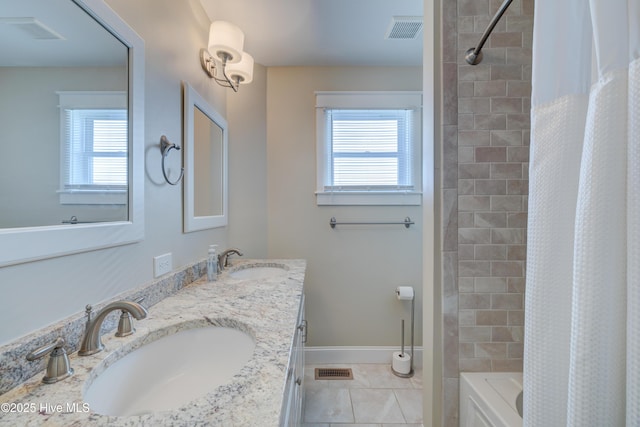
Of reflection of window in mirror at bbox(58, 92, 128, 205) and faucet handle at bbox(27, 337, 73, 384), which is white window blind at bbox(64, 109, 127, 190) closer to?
reflection of window in mirror at bbox(58, 92, 128, 205)

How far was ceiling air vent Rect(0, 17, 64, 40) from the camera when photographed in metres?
0.57

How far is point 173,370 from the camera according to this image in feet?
2.53

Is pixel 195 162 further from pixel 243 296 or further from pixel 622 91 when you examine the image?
pixel 622 91

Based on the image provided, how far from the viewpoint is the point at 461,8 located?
108 cm

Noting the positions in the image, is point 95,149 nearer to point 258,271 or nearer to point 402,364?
point 258,271

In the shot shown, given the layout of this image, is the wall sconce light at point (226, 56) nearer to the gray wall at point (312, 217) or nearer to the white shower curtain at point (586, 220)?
the gray wall at point (312, 217)

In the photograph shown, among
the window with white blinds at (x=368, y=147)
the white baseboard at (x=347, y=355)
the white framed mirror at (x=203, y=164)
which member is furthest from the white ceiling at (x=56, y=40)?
the white baseboard at (x=347, y=355)

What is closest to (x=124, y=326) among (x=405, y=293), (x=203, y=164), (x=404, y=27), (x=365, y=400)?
(x=203, y=164)

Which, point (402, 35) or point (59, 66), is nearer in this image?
point (59, 66)

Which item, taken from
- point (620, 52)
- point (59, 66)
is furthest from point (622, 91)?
point (59, 66)

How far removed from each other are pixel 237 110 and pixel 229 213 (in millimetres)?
851

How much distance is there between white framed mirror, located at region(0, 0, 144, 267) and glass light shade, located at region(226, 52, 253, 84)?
77 cm

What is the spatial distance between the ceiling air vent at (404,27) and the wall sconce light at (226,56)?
101 cm

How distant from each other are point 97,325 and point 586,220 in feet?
3.61
